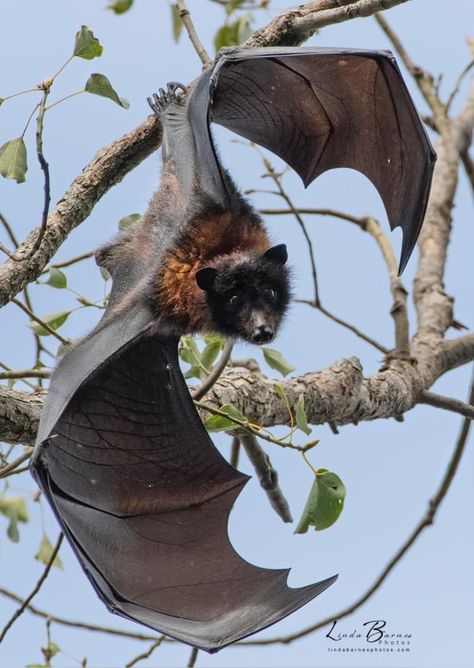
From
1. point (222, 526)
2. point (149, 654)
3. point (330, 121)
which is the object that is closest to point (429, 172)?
point (330, 121)

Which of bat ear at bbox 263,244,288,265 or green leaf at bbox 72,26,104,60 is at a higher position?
bat ear at bbox 263,244,288,265

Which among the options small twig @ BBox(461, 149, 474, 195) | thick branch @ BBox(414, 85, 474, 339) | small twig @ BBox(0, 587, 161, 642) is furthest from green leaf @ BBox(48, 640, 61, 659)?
small twig @ BBox(461, 149, 474, 195)

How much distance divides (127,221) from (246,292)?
959mm

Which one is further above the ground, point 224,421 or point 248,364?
point 248,364

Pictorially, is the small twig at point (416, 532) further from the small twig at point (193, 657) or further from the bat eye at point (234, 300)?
the bat eye at point (234, 300)

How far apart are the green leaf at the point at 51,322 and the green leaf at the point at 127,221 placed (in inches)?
24.3

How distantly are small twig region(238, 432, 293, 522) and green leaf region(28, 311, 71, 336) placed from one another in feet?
4.25

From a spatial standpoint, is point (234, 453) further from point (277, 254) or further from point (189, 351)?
point (277, 254)

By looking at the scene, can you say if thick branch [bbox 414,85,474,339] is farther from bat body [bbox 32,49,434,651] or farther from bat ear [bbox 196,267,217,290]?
bat ear [bbox 196,267,217,290]

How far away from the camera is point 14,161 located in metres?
4.79

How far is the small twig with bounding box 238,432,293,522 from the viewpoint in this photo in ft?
19.6

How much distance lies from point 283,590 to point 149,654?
93 cm

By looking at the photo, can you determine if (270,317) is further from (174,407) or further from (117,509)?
(117,509)

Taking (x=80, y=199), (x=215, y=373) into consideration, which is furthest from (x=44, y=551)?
(x=80, y=199)
